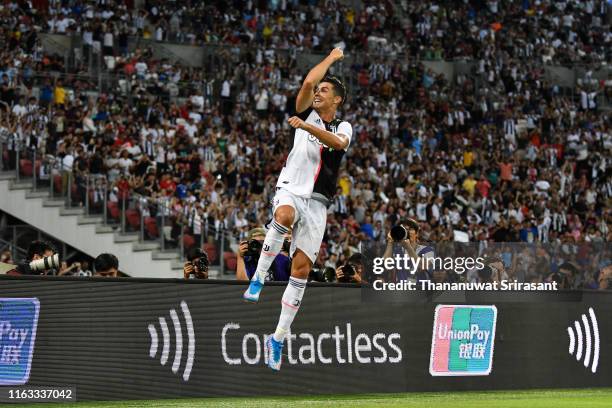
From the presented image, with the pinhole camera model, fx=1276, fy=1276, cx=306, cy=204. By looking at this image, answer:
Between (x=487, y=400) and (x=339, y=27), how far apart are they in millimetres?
30282

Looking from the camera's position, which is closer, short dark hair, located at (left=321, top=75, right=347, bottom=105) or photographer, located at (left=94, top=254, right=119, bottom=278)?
short dark hair, located at (left=321, top=75, right=347, bottom=105)

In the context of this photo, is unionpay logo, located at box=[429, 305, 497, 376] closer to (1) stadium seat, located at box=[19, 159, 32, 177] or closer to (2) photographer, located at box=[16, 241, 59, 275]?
(2) photographer, located at box=[16, 241, 59, 275]

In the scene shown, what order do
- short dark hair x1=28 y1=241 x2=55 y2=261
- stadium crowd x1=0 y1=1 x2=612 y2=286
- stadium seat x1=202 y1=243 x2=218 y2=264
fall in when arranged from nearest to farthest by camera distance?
1. short dark hair x1=28 y1=241 x2=55 y2=261
2. stadium seat x1=202 y1=243 x2=218 y2=264
3. stadium crowd x1=0 y1=1 x2=612 y2=286

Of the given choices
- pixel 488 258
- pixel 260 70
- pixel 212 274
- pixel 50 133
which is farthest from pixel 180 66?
pixel 488 258

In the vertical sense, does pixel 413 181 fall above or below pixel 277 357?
below

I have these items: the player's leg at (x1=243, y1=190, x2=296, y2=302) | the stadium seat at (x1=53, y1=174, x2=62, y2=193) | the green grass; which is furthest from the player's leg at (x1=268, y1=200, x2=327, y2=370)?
the stadium seat at (x1=53, y1=174, x2=62, y2=193)

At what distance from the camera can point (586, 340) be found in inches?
690

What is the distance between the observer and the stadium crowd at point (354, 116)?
29641mm

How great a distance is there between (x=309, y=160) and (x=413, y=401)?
3457 millimetres

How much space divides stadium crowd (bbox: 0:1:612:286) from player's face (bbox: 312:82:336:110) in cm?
1376

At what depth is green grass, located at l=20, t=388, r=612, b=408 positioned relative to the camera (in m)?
13.5

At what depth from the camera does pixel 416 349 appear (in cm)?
1630

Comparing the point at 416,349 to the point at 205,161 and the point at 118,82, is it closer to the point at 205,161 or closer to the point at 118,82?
the point at 205,161

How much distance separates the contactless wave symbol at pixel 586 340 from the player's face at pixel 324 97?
656 centimetres
